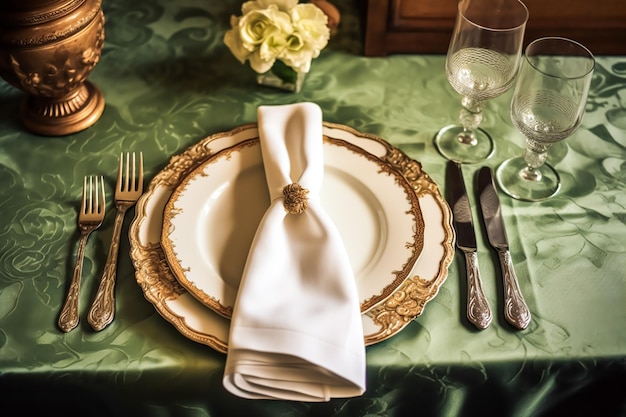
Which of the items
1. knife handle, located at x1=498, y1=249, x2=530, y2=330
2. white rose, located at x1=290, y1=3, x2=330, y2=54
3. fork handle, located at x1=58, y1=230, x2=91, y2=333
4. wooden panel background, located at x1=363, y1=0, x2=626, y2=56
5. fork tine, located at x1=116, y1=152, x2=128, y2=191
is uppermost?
white rose, located at x1=290, y1=3, x2=330, y2=54

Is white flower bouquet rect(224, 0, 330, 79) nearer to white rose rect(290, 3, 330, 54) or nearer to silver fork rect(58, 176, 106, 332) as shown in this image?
white rose rect(290, 3, 330, 54)

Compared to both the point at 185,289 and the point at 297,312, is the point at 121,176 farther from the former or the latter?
Answer: the point at 297,312

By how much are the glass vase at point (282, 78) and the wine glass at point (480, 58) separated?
223 millimetres

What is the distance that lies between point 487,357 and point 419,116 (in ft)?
1.28

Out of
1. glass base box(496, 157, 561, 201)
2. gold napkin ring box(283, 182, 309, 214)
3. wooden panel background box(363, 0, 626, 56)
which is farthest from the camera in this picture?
wooden panel background box(363, 0, 626, 56)

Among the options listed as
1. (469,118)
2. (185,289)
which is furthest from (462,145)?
(185,289)

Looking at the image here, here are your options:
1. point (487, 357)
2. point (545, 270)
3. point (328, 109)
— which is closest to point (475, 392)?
point (487, 357)

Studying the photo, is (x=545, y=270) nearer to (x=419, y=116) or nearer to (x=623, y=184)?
(x=623, y=184)

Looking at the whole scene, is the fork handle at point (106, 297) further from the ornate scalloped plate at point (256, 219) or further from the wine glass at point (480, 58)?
the wine glass at point (480, 58)

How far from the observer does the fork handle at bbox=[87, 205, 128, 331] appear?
0.67 meters

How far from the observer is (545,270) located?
728 millimetres

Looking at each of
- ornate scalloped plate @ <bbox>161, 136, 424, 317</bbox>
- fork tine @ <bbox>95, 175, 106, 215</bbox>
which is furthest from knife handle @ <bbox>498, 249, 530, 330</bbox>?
fork tine @ <bbox>95, 175, 106, 215</bbox>

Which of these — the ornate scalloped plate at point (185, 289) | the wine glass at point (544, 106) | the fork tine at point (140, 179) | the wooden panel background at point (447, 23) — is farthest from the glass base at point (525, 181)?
the fork tine at point (140, 179)

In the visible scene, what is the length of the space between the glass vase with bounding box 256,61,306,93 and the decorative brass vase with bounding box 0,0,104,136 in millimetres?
238
